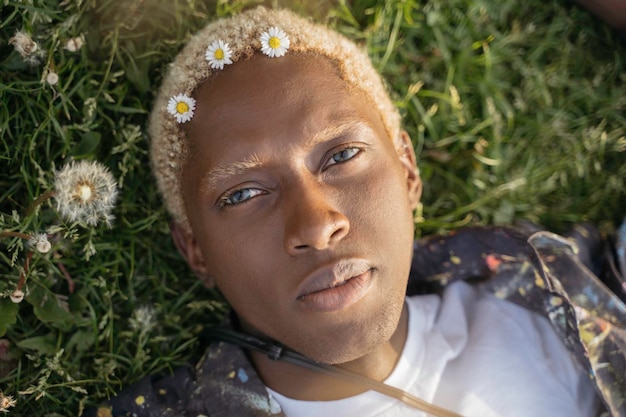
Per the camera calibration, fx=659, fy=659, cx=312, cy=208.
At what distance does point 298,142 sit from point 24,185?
1275mm

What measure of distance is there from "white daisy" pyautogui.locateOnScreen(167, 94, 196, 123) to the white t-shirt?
3.84ft

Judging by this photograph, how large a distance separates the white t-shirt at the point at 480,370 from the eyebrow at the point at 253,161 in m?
0.91

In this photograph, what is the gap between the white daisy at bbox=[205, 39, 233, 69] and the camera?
2.47 m

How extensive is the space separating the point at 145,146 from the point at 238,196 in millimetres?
758

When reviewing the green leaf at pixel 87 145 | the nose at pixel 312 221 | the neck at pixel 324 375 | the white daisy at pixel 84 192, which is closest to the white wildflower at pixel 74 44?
the green leaf at pixel 87 145

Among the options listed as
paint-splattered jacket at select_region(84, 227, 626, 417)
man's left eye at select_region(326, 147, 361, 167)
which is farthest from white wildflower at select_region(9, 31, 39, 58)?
paint-splattered jacket at select_region(84, 227, 626, 417)

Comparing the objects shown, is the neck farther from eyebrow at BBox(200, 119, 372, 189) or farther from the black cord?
eyebrow at BBox(200, 119, 372, 189)

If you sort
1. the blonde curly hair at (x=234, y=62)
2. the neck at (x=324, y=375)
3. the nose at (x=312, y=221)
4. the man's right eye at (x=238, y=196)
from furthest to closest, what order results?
the neck at (x=324, y=375)
the blonde curly hair at (x=234, y=62)
the man's right eye at (x=238, y=196)
the nose at (x=312, y=221)

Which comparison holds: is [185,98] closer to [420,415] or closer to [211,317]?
[211,317]

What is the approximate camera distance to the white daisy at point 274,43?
246 centimetres

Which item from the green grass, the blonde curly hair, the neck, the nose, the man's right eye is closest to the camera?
the nose

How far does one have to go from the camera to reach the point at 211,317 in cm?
313

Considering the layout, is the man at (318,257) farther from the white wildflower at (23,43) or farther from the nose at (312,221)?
the white wildflower at (23,43)

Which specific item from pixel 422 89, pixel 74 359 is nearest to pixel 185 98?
pixel 74 359
